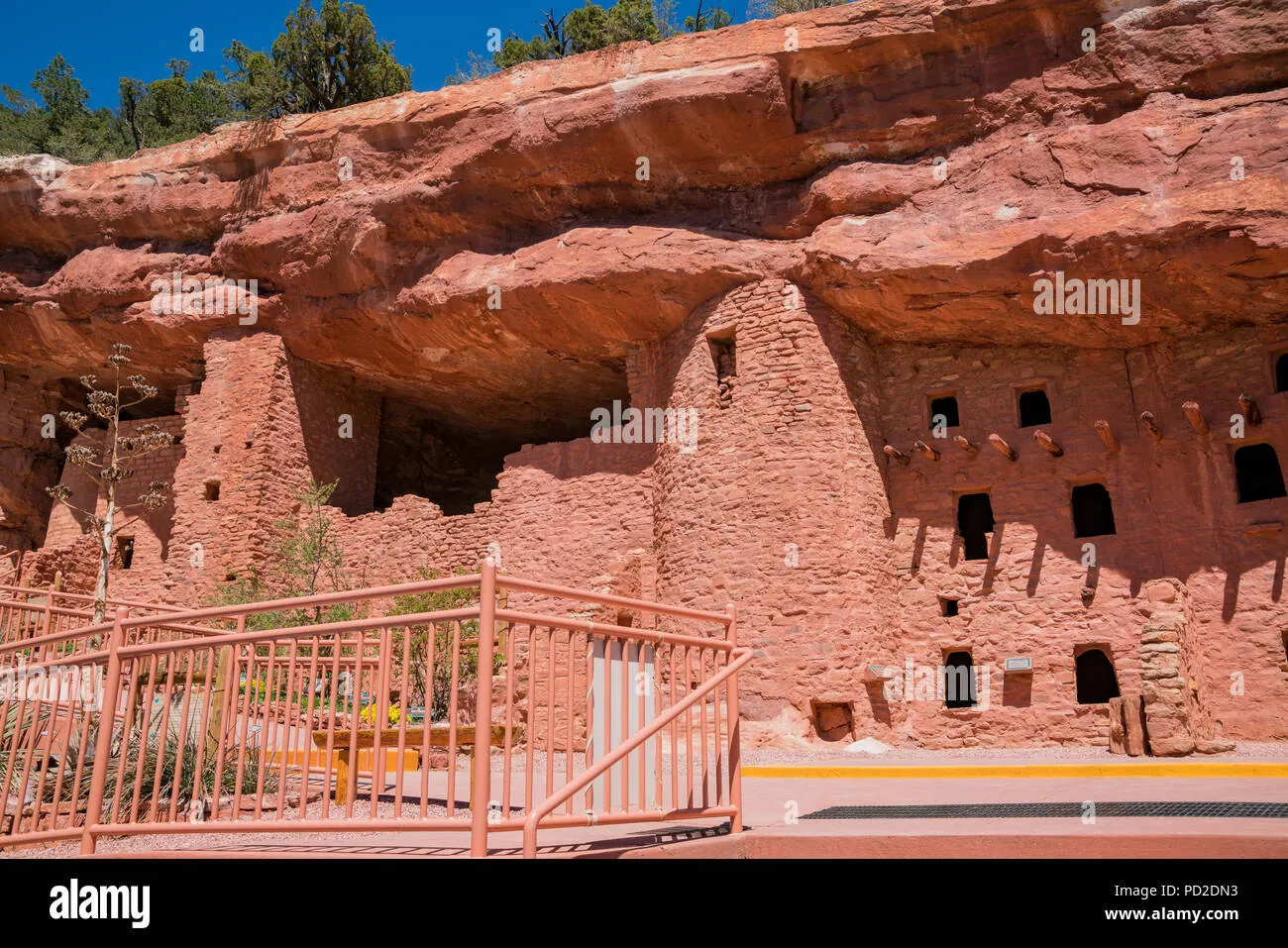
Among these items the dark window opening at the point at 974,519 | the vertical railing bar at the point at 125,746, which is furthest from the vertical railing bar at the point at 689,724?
the dark window opening at the point at 974,519

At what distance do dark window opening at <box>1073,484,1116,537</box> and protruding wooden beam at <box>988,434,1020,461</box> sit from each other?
116cm

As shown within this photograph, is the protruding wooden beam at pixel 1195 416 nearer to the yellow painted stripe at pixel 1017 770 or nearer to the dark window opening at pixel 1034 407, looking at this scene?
the dark window opening at pixel 1034 407

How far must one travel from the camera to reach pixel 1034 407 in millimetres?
16484

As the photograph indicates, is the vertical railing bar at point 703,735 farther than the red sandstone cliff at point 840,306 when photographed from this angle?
No

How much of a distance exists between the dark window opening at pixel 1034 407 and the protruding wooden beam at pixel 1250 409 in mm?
2792

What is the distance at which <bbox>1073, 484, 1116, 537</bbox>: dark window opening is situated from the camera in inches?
622

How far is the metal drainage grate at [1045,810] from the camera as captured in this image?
19.8ft

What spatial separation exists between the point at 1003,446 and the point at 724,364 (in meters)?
4.13

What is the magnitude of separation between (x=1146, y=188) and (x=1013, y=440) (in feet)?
12.2

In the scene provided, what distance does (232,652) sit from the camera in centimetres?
586

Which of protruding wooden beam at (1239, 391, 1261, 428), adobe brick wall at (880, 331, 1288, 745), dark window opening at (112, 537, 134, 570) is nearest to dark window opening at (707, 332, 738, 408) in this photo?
adobe brick wall at (880, 331, 1288, 745)

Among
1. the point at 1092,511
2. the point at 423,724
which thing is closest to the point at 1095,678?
the point at 1092,511

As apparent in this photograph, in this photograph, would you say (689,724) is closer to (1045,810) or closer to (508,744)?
(508,744)

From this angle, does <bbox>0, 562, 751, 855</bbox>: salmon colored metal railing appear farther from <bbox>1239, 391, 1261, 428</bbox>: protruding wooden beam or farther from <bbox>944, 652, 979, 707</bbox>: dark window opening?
<bbox>1239, 391, 1261, 428</bbox>: protruding wooden beam
